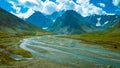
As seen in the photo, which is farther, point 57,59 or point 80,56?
point 80,56

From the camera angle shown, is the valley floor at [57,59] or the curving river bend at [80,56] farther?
the curving river bend at [80,56]

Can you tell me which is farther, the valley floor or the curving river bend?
the curving river bend

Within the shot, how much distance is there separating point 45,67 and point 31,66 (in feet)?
11.5

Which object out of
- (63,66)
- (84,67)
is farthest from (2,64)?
(84,67)

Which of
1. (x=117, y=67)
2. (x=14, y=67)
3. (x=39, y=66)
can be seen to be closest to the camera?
(x=14, y=67)

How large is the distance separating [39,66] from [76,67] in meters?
9.52

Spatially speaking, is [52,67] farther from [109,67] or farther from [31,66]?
[109,67]

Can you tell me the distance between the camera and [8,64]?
179 ft

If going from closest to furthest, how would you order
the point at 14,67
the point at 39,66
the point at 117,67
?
the point at 14,67 → the point at 39,66 → the point at 117,67

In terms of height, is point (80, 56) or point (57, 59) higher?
point (57, 59)

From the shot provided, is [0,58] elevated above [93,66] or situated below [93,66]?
above

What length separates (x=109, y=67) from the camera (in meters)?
57.2

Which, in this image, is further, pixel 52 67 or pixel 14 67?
pixel 52 67

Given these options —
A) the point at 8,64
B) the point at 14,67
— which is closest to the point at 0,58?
the point at 8,64
